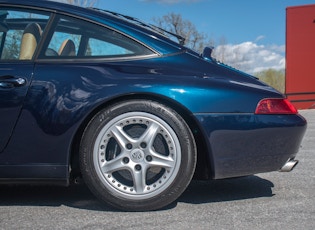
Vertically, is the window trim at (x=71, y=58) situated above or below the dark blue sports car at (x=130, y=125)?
above

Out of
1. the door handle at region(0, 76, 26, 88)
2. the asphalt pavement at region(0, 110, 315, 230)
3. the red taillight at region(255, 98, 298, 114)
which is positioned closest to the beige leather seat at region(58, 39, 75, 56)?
the door handle at region(0, 76, 26, 88)

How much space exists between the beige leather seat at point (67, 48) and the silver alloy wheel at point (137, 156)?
2.04 ft

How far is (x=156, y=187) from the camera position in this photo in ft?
9.89

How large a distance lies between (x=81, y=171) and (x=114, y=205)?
329 mm

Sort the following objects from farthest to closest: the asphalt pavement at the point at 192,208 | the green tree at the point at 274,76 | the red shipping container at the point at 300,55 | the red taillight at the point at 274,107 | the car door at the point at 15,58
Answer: the green tree at the point at 274,76 < the red shipping container at the point at 300,55 < the red taillight at the point at 274,107 < the car door at the point at 15,58 < the asphalt pavement at the point at 192,208

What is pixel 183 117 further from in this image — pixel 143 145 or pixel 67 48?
pixel 67 48

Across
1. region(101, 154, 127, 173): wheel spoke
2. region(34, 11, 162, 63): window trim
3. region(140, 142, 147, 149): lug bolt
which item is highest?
region(34, 11, 162, 63): window trim

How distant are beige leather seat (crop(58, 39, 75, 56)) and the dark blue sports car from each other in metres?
0.06

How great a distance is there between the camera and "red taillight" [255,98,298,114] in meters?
3.07

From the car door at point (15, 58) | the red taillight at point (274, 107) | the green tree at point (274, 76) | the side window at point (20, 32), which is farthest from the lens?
the green tree at point (274, 76)

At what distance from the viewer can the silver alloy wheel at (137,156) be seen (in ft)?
9.83

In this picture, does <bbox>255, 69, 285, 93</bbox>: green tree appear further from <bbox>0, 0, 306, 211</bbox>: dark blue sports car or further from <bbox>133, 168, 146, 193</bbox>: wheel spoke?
<bbox>133, 168, 146, 193</bbox>: wheel spoke

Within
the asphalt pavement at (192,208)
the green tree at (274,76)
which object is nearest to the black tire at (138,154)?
the asphalt pavement at (192,208)

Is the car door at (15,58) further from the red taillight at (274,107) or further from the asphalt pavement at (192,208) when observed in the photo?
the red taillight at (274,107)
